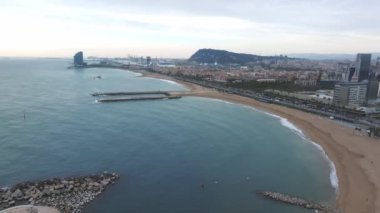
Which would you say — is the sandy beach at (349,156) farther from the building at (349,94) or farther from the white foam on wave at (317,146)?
the building at (349,94)

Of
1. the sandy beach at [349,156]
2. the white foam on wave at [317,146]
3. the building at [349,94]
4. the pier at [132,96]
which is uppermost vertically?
the building at [349,94]

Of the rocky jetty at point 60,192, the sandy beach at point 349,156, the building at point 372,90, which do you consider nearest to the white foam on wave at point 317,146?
the sandy beach at point 349,156

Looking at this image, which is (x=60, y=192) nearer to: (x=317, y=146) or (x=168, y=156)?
(x=168, y=156)

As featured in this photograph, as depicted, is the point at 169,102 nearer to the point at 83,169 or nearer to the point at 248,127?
the point at 248,127

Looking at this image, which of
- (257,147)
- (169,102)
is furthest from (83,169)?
(169,102)

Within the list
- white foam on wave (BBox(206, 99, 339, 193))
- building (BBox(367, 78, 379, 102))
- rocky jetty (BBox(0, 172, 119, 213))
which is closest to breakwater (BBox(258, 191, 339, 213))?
white foam on wave (BBox(206, 99, 339, 193))

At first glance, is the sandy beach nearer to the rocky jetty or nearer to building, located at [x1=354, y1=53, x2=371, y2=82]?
the rocky jetty
